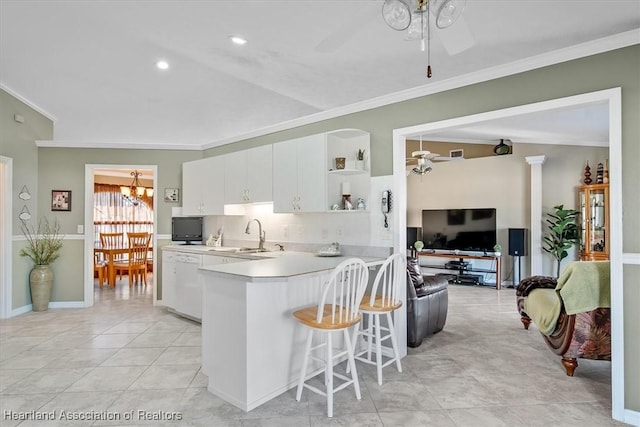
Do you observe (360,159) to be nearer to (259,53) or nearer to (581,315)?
(259,53)

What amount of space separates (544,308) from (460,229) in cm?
425

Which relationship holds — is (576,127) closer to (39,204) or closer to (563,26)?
(563,26)

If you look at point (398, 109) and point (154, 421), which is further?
point (398, 109)

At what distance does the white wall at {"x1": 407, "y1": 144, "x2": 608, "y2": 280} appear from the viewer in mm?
6586

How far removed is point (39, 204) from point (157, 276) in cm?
198

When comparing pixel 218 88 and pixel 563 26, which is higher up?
pixel 218 88

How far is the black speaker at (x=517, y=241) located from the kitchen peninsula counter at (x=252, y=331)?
5078 millimetres

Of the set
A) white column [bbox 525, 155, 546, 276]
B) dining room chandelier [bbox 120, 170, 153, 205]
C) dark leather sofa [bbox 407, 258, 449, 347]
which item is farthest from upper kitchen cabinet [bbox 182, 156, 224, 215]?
white column [bbox 525, 155, 546, 276]

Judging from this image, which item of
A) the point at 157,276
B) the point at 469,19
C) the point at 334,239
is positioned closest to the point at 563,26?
the point at 469,19

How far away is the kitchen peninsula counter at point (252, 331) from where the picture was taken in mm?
2494

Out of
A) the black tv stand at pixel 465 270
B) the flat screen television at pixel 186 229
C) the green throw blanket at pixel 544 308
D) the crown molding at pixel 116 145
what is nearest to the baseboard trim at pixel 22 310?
the flat screen television at pixel 186 229

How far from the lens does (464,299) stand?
600cm

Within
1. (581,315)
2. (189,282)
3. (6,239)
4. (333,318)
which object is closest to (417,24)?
(333,318)

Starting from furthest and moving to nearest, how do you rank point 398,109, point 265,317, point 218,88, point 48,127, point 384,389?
point 48,127 → point 218,88 → point 398,109 → point 384,389 → point 265,317
